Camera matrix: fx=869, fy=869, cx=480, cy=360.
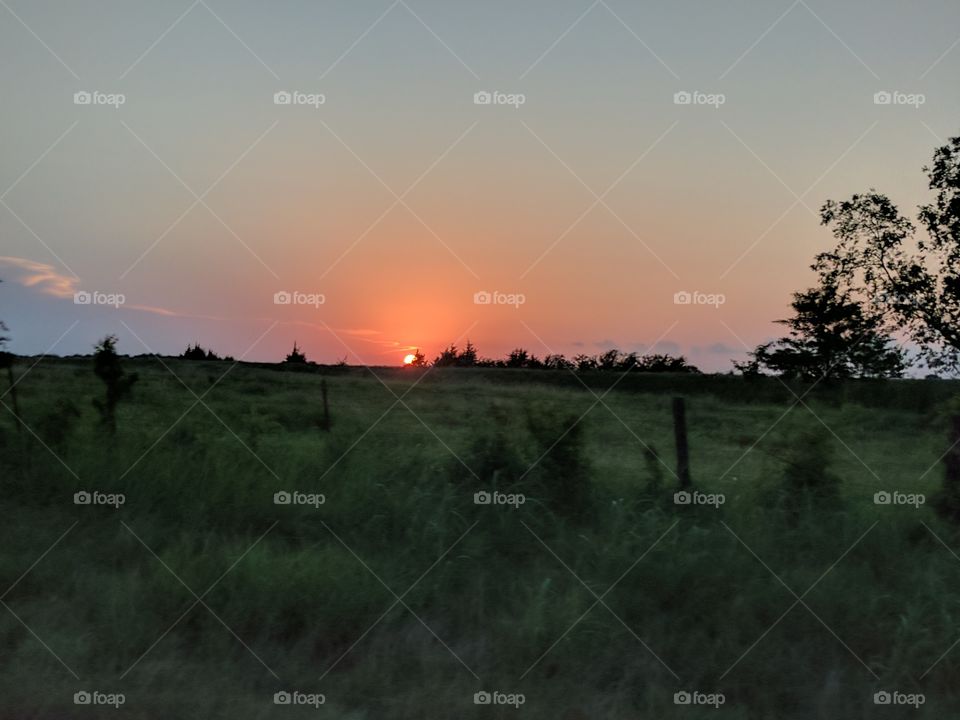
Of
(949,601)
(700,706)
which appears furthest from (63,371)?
(949,601)

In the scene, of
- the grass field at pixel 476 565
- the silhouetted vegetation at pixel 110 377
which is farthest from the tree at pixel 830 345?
the silhouetted vegetation at pixel 110 377

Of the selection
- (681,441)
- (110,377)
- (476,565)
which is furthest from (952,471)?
(110,377)

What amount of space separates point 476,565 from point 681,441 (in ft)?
8.83

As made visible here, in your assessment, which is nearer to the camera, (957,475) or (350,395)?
(957,475)

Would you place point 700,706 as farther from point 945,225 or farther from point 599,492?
point 945,225

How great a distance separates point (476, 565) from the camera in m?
6.85

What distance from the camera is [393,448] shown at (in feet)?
30.7

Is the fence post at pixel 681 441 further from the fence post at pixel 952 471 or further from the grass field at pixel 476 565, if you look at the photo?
the fence post at pixel 952 471

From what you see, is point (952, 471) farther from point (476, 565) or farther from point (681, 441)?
point (476, 565)

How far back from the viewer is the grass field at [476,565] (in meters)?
5.64

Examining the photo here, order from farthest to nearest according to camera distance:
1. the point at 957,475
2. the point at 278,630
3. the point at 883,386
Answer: the point at 883,386 < the point at 957,475 < the point at 278,630

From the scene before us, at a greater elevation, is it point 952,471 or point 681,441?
point 681,441

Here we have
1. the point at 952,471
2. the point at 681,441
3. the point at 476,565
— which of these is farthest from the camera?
the point at 681,441

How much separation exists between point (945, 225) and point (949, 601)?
23.0 ft
